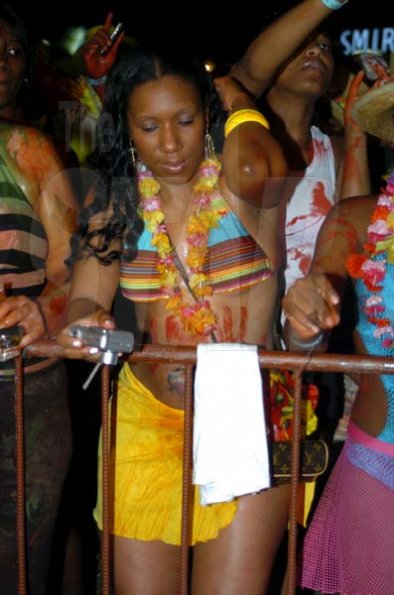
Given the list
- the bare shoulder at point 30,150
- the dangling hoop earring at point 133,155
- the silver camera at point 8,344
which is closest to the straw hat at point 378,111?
the dangling hoop earring at point 133,155

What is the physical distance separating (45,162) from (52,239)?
0.24 metres

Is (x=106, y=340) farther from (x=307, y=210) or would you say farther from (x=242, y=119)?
(x=307, y=210)

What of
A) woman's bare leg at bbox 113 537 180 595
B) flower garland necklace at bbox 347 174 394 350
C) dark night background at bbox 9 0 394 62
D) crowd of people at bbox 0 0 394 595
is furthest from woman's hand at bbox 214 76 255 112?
dark night background at bbox 9 0 394 62

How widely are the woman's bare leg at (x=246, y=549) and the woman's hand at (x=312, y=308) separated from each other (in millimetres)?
581

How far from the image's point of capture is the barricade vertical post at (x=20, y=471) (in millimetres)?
2145

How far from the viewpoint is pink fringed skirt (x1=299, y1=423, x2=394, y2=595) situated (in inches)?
87.5

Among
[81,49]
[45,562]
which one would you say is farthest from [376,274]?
[81,49]

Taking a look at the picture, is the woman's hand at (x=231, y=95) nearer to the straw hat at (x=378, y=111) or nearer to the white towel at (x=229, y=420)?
the straw hat at (x=378, y=111)

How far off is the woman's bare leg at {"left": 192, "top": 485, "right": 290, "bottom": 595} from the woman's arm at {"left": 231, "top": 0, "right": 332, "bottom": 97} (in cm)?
142

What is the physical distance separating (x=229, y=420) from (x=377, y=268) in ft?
2.07

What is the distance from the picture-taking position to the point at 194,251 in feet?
7.77

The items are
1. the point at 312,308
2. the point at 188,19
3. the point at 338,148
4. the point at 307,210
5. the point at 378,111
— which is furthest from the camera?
the point at 188,19

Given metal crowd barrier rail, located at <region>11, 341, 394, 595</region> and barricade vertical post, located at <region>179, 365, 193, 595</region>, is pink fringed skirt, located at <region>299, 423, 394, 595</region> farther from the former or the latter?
barricade vertical post, located at <region>179, 365, 193, 595</region>

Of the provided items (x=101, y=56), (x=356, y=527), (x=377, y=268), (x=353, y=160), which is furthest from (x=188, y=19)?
(x=356, y=527)
